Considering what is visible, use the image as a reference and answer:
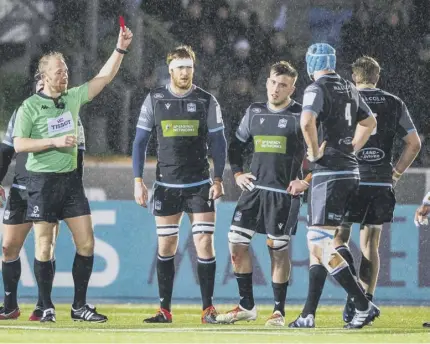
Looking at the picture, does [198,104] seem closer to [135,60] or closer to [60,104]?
[60,104]

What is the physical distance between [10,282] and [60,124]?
1.25 metres

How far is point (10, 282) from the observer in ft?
30.3

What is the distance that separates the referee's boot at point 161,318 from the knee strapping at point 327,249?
1216 mm

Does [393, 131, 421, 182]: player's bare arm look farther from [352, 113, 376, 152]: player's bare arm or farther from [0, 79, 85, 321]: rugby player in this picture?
[0, 79, 85, 321]: rugby player

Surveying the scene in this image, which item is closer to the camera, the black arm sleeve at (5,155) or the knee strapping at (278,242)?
the knee strapping at (278,242)

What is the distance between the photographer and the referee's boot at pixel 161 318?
8.96 m

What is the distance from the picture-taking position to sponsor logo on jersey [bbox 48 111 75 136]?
862 centimetres

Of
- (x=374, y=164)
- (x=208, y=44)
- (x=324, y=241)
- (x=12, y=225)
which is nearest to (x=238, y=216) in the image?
(x=324, y=241)

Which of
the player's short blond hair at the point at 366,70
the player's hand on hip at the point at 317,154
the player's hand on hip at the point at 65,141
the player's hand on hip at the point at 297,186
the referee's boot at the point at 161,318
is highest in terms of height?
the player's short blond hair at the point at 366,70

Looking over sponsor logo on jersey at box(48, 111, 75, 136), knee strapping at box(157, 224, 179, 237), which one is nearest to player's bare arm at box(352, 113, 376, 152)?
knee strapping at box(157, 224, 179, 237)

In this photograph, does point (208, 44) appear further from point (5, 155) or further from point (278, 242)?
point (278, 242)

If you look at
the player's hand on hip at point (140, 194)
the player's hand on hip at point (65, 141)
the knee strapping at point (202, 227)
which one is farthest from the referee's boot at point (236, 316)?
the player's hand on hip at point (65, 141)

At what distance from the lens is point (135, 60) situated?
1259 centimetres

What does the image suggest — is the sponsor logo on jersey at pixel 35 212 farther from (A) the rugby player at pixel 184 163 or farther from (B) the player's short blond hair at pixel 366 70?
(B) the player's short blond hair at pixel 366 70
